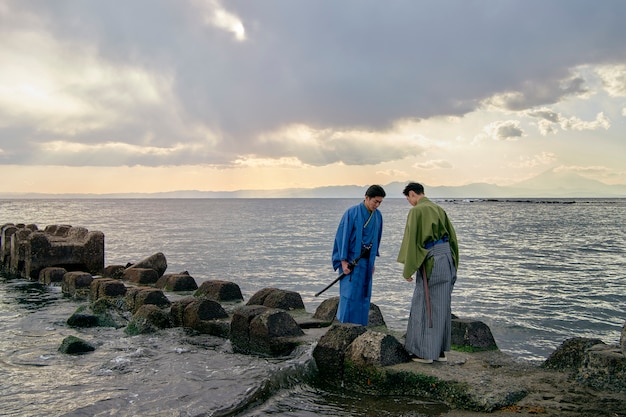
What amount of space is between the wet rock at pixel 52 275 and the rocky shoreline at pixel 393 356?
205 inches

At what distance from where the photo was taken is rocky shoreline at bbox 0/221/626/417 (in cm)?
548

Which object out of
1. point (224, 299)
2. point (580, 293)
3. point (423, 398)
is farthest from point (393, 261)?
point (423, 398)

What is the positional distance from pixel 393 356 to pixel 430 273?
1120mm

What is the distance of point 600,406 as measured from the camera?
518 cm

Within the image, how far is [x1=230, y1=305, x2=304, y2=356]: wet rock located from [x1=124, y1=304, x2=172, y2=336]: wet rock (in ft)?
6.75

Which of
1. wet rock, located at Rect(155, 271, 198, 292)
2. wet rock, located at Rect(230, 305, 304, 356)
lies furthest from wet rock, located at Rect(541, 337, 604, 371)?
wet rock, located at Rect(155, 271, 198, 292)

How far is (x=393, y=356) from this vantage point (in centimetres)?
647

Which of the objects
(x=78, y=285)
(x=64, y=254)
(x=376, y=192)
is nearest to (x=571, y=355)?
(x=376, y=192)

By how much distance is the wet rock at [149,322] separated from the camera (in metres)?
10.0

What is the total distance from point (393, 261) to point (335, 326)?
21.6 meters

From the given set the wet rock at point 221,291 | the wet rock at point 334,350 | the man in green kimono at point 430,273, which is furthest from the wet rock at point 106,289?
the man in green kimono at point 430,273

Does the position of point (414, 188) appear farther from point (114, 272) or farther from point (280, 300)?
point (114, 272)

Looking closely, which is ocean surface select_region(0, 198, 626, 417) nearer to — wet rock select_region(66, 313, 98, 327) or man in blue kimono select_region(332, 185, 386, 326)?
wet rock select_region(66, 313, 98, 327)

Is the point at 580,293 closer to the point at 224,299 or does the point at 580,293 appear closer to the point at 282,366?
the point at 224,299
